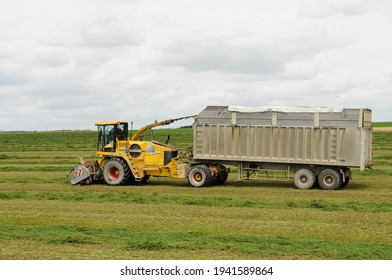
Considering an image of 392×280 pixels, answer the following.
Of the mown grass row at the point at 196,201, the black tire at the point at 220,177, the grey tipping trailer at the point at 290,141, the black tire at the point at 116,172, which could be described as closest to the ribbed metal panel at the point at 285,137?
the grey tipping trailer at the point at 290,141

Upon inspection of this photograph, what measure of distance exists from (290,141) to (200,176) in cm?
367

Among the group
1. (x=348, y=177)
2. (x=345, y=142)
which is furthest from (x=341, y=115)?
(x=348, y=177)

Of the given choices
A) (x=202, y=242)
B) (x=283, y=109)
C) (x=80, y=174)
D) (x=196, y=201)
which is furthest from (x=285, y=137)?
(x=202, y=242)

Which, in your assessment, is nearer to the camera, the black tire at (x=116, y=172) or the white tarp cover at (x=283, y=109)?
the white tarp cover at (x=283, y=109)

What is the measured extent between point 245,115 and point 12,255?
44.4ft

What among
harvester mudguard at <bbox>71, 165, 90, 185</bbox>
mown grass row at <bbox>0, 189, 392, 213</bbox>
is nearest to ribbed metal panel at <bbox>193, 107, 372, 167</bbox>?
mown grass row at <bbox>0, 189, 392, 213</bbox>

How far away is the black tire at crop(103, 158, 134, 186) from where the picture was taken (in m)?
25.8

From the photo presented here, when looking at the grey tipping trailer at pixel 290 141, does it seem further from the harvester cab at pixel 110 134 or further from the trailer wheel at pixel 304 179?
the harvester cab at pixel 110 134

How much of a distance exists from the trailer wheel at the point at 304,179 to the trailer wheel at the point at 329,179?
293 millimetres

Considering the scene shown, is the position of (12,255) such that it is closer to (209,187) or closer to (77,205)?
(77,205)

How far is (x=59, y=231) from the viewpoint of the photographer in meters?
15.1

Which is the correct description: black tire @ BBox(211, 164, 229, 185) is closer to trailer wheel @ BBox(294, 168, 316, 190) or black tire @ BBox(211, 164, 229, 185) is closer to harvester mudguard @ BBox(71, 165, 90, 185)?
trailer wheel @ BBox(294, 168, 316, 190)

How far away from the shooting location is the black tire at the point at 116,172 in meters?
25.8

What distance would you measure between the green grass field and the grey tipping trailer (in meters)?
0.91
